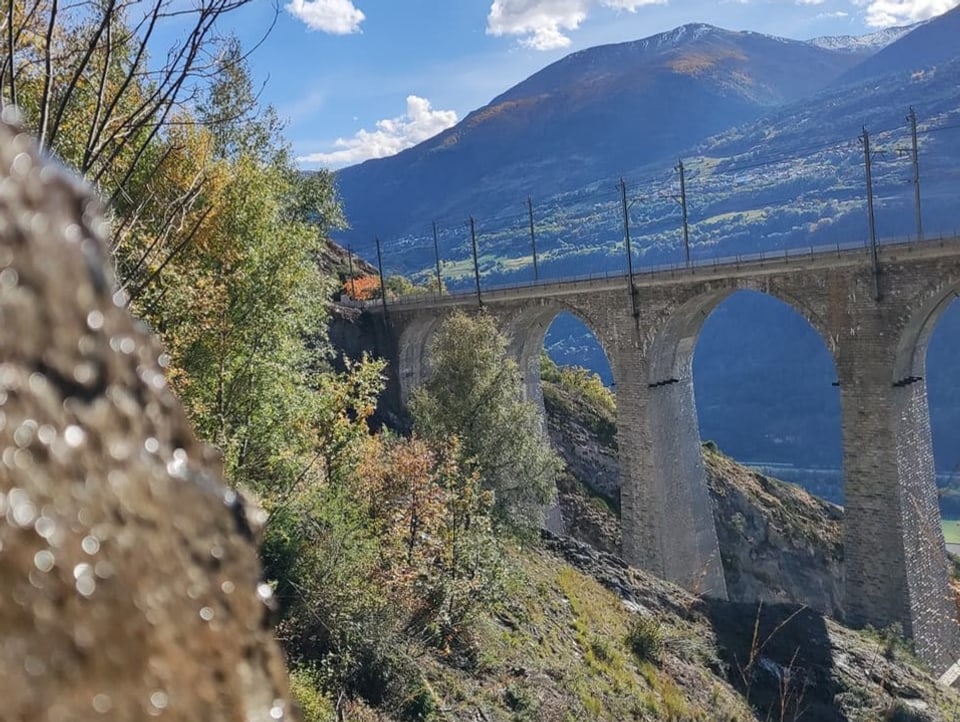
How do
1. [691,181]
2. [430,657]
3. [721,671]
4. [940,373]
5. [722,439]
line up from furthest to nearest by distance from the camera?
[691,181]
[722,439]
[940,373]
[721,671]
[430,657]

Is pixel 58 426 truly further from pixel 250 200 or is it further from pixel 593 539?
pixel 593 539

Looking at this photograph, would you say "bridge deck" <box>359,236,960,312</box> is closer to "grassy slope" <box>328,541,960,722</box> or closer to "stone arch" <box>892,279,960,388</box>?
"stone arch" <box>892,279,960,388</box>

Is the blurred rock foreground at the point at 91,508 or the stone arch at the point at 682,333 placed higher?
the blurred rock foreground at the point at 91,508

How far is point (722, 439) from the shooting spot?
399ft

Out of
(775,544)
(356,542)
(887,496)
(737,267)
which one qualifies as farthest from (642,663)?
(775,544)

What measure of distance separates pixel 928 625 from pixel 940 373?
339 feet

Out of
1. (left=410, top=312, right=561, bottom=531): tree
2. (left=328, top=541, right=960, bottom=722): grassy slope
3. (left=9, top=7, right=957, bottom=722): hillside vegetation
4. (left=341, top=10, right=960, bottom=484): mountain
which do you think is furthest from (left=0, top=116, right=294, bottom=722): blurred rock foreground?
(left=341, top=10, right=960, bottom=484): mountain

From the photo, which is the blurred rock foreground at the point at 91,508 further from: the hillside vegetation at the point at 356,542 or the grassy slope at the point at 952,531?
the grassy slope at the point at 952,531

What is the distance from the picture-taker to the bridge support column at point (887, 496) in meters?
19.8

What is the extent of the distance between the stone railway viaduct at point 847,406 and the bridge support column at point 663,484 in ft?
0.16

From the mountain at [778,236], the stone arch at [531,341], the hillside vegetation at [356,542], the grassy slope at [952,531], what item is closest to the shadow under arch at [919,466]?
the hillside vegetation at [356,542]

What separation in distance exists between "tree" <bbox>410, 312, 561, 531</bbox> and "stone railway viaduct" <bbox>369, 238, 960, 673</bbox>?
6832 millimetres

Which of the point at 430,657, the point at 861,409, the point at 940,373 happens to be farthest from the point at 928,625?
the point at 940,373

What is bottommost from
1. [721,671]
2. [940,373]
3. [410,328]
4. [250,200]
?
[940,373]
